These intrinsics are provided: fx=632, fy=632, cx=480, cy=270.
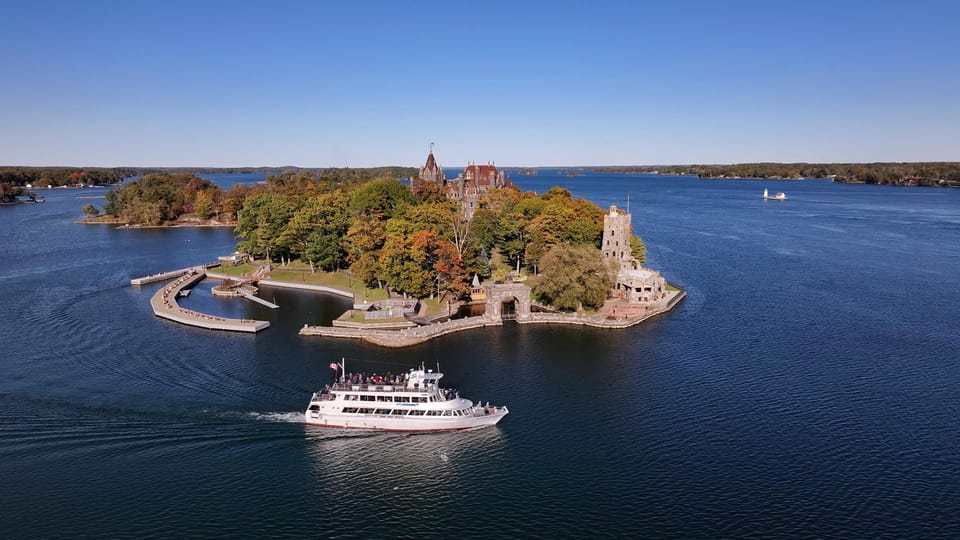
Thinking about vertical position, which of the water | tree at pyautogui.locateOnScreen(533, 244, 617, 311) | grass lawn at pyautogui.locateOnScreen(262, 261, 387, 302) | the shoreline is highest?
tree at pyautogui.locateOnScreen(533, 244, 617, 311)

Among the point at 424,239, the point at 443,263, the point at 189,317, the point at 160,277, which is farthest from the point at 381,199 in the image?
the point at 189,317

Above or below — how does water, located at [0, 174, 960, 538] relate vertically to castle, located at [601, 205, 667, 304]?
below

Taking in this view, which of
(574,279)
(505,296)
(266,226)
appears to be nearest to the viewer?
(505,296)

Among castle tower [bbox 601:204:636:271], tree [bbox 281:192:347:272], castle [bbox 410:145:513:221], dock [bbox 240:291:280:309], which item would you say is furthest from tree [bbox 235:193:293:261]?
castle tower [bbox 601:204:636:271]

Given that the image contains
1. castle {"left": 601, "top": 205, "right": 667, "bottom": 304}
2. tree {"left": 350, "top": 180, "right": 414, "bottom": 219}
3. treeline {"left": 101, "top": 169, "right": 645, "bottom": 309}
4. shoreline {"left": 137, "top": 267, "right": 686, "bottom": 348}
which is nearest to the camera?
shoreline {"left": 137, "top": 267, "right": 686, "bottom": 348}

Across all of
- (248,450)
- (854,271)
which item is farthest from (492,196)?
(248,450)

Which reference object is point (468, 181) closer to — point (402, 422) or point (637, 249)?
point (637, 249)

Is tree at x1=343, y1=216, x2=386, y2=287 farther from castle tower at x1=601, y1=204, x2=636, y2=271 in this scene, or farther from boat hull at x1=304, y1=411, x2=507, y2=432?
boat hull at x1=304, y1=411, x2=507, y2=432
